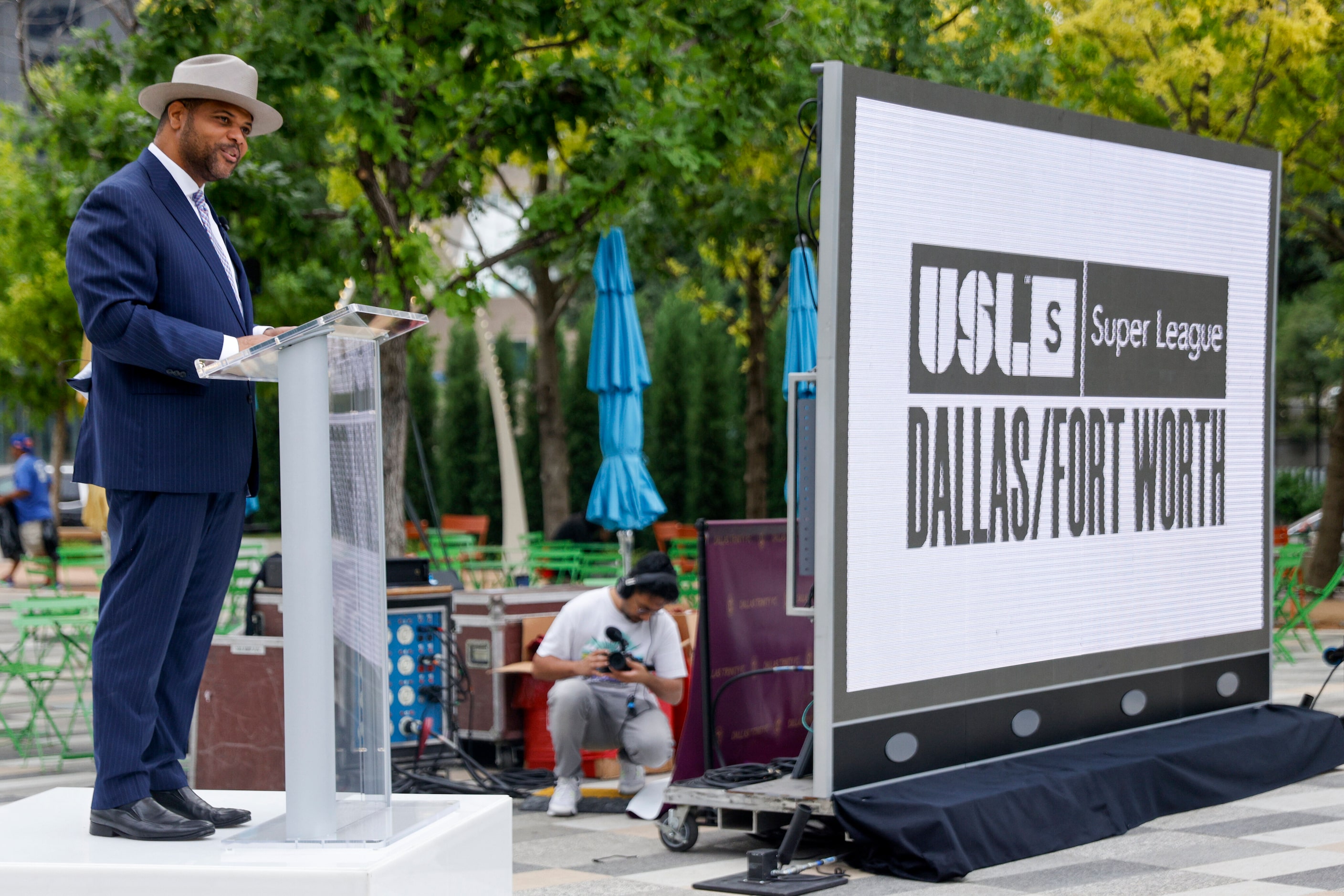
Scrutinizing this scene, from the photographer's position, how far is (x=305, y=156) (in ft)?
42.3

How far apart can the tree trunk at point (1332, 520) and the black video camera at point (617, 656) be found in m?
10.4

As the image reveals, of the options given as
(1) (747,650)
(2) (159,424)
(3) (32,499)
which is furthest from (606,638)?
(3) (32,499)

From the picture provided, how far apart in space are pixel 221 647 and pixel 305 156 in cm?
687

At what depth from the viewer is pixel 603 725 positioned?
707cm

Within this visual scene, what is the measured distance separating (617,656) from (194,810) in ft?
12.3

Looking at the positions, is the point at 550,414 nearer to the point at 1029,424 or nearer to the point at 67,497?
the point at 1029,424

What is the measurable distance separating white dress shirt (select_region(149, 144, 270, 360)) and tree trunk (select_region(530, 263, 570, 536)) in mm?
13161

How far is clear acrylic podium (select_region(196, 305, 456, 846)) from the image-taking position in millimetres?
2908

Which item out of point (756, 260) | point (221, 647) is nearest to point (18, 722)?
point (221, 647)

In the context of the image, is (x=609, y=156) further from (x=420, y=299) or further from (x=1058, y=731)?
(x=1058, y=731)

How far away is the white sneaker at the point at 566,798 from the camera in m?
6.83

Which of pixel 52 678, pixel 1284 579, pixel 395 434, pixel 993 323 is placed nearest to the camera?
pixel 993 323

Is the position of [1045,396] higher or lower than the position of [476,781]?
higher

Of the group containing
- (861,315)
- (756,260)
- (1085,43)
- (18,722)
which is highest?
(1085,43)
